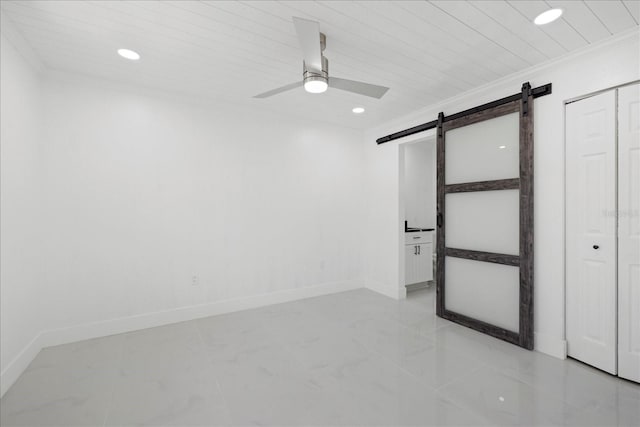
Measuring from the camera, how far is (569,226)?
249 cm

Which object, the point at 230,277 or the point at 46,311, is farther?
the point at 230,277

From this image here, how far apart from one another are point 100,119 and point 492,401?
13.9 feet

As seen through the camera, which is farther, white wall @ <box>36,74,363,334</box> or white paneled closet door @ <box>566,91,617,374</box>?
white wall @ <box>36,74,363,334</box>

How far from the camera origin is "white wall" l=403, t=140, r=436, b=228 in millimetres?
5259

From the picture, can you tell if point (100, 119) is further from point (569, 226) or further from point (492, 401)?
point (569, 226)

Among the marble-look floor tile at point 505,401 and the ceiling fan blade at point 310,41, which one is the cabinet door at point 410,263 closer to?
the marble-look floor tile at point 505,401

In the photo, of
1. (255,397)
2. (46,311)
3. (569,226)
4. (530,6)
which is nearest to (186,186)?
(46,311)

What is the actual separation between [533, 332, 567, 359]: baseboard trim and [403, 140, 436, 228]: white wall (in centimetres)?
279

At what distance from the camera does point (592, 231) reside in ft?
7.72

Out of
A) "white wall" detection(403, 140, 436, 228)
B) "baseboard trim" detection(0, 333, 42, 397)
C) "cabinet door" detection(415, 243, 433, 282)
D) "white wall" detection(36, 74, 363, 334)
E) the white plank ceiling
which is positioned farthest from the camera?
"white wall" detection(403, 140, 436, 228)

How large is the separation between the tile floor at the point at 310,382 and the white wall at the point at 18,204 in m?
0.42

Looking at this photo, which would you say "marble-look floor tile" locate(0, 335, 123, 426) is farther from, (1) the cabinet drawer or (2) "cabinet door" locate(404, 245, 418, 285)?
(1) the cabinet drawer

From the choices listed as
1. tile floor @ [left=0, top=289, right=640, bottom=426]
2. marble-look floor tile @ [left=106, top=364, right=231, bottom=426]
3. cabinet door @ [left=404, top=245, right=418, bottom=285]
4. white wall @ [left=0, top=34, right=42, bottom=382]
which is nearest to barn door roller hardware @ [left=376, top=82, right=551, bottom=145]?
cabinet door @ [left=404, top=245, right=418, bottom=285]

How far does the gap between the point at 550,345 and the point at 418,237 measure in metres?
2.26
